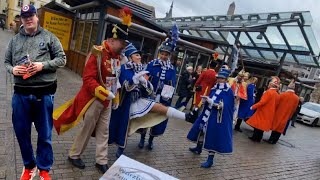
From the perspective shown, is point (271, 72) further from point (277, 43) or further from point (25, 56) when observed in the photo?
point (25, 56)

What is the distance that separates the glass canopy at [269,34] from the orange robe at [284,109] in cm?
436

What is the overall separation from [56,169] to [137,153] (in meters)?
1.66

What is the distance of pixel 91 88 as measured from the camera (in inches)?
148

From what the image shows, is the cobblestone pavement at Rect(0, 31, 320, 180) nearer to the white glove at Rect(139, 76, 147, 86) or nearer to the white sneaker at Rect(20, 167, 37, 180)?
the white sneaker at Rect(20, 167, 37, 180)

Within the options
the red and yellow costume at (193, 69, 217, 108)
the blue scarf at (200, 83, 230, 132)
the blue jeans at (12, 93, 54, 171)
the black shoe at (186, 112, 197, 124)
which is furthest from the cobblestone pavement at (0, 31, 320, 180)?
the red and yellow costume at (193, 69, 217, 108)

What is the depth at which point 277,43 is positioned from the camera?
14258 mm

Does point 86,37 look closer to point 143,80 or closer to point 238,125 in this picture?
point 238,125

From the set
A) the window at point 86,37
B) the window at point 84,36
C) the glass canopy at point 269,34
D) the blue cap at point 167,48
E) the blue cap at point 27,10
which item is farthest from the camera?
the glass canopy at point 269,34

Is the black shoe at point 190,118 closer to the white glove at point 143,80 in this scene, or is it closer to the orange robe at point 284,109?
the white glove at point 143,80

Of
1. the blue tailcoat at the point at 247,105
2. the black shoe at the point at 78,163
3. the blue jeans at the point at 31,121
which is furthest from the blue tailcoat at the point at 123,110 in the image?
the blue tailcoat at the point at 247,105

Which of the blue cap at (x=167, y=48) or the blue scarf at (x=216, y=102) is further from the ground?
the blue cap at (x=167, y=48)

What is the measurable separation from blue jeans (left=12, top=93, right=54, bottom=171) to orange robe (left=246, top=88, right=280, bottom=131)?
6668 millimetres

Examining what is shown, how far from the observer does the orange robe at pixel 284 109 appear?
29.3 ft

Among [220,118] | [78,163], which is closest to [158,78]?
[220,118]
